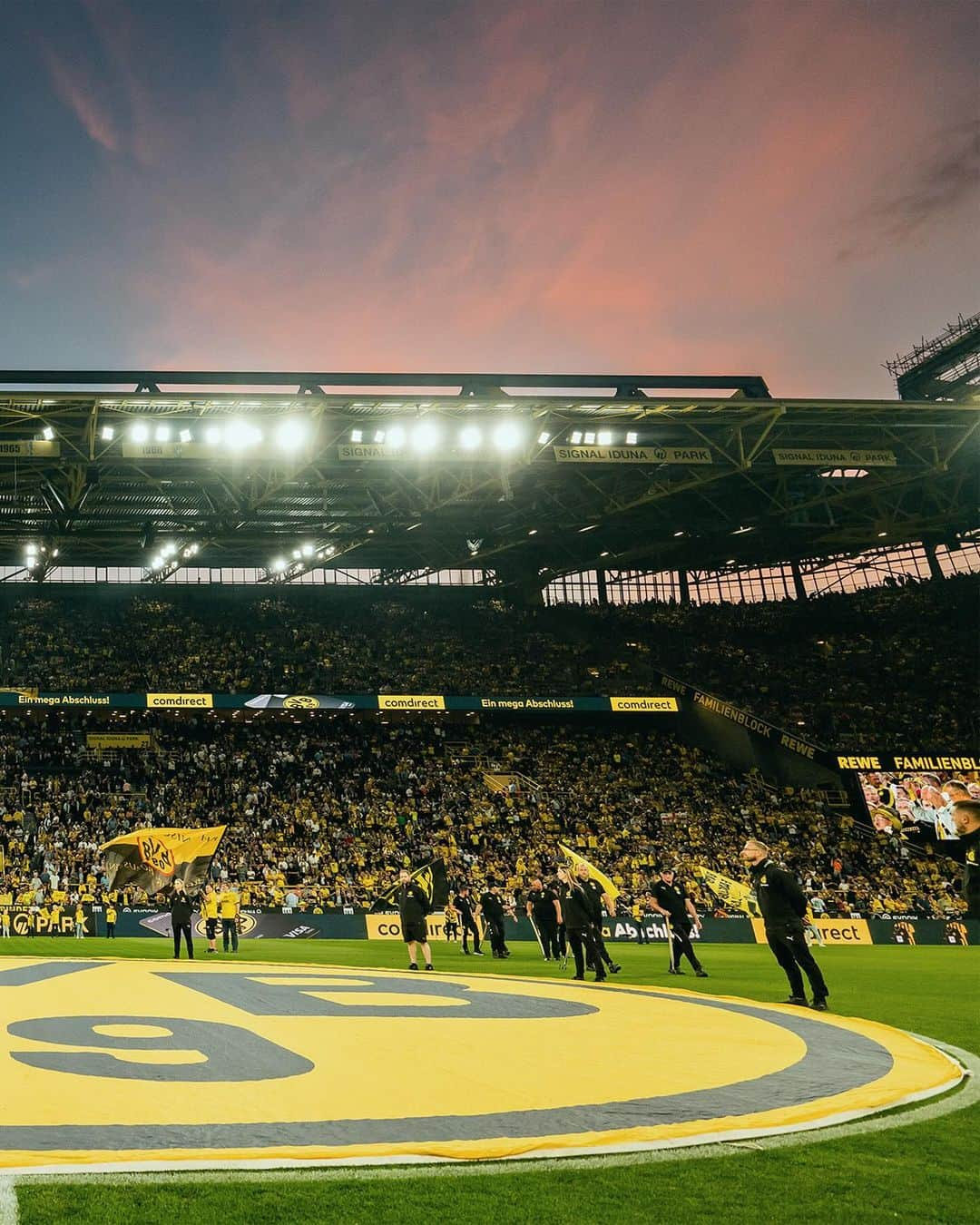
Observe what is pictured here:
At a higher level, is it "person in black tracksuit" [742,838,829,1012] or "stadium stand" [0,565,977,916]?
"stadium stand" [0,565,977,916]

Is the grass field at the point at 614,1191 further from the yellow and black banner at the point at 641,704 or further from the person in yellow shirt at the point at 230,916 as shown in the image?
the yellow and black banner at the point at 641,704

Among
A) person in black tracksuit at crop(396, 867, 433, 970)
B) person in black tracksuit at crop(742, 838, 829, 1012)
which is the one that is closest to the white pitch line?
person in black tracksuit at crop(742, 838, 829, 1012)

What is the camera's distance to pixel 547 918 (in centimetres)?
2120

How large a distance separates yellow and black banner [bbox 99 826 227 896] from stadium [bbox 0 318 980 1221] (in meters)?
0.09

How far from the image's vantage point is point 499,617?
56344 mm

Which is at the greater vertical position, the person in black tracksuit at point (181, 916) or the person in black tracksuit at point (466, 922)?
the person in black tracksuit at point (181, 916)

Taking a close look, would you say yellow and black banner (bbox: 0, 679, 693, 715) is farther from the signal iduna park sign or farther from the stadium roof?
the signal iduna park sign

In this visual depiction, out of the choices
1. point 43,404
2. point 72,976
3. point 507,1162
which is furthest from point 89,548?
point 507,1162

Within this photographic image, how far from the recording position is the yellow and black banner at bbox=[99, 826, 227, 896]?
25.3 m

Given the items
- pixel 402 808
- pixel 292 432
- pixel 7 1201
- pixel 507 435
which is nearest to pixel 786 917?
pixel 7 1201

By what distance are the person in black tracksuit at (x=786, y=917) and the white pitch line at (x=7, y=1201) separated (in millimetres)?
8705

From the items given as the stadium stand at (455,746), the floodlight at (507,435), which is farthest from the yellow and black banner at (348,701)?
the floodlight at (507,435)

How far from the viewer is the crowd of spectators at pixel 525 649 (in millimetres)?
46781

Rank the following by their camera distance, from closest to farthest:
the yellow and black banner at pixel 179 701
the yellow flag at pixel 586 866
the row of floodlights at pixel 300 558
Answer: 1. the yellow flag at pixel 586 866
2. the yellow and black banner at pixel 179 701
3. the row of floodlights at pixel 300 558
